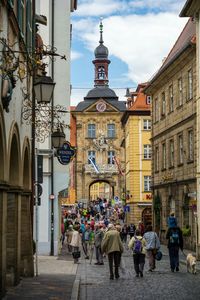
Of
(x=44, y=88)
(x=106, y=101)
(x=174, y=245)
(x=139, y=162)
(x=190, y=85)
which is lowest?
(x=174, y=245)

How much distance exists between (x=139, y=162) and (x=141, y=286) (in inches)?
1998

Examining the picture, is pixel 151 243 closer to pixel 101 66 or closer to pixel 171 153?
pixel 171 153

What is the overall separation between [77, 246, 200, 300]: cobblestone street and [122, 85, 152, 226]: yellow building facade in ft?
144

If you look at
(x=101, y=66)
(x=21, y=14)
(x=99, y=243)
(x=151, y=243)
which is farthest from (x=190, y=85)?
(x=101, y=66)

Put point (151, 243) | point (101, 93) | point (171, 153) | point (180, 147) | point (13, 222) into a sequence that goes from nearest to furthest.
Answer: point (13, 222), point (151, 243), point (180, 147), point (171, 153), point (101, 93)

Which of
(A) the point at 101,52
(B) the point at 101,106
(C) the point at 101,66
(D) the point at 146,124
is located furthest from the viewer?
(A) the point at 101,52

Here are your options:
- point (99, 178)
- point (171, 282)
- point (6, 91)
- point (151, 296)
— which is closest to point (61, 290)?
point (151, 296)

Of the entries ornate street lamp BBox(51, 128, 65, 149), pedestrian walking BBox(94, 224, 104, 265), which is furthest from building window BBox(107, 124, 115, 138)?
ornate street lamp BBox(51, 128, 65, 149)

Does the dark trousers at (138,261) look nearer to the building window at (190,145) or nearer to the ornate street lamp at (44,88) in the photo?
the ornate street lamp at (44,88)

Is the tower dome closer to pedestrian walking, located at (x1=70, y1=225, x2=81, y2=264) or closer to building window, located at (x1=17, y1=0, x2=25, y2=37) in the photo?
pedestrian walking, located at (x1=70, y1=225, x2=81, y2=264)

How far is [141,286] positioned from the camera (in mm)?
18250

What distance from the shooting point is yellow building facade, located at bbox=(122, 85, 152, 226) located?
68.4 metres

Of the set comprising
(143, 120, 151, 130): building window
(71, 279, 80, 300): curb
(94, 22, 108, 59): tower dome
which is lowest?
(71, 279, 80, 300): curb

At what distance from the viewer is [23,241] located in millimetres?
19422
